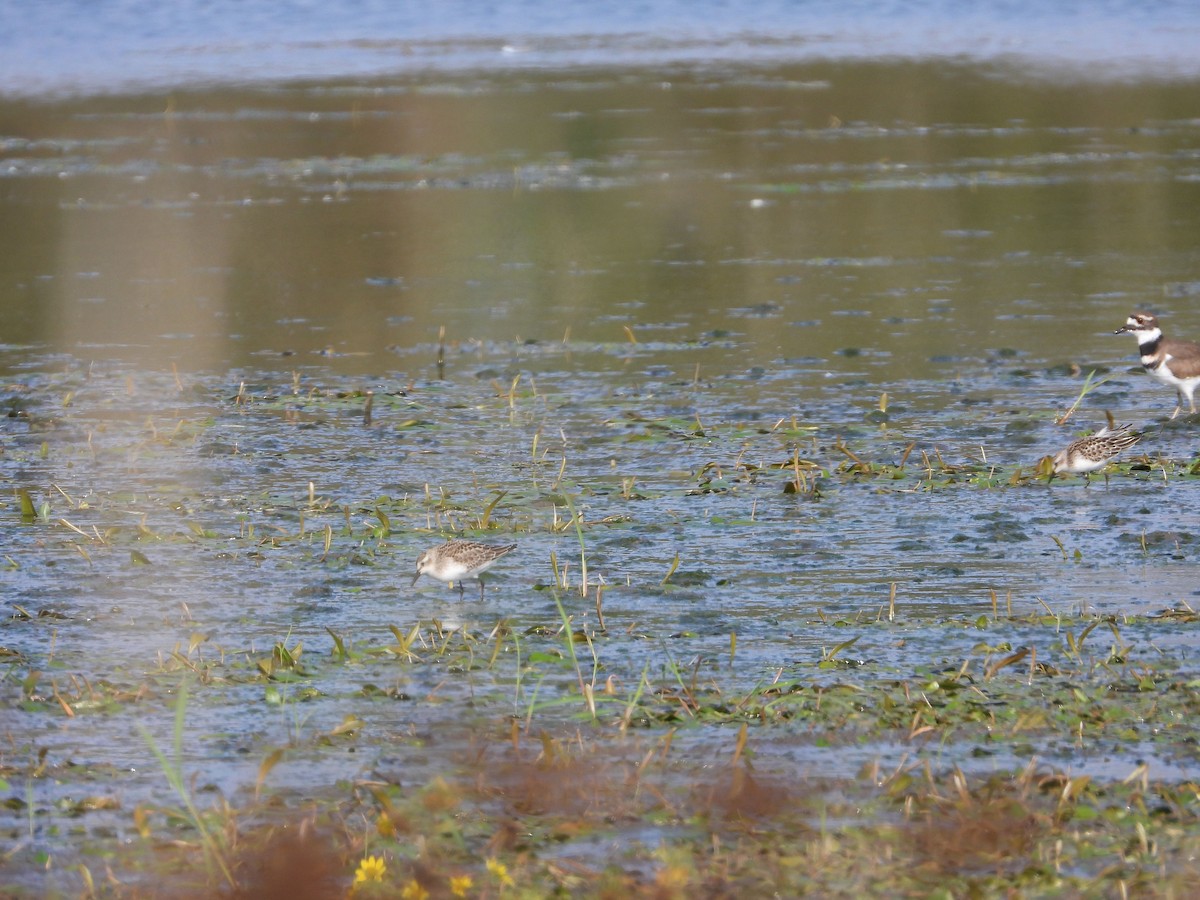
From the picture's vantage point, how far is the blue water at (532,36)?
31.7m

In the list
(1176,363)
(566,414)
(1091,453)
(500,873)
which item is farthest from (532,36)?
(500,873)

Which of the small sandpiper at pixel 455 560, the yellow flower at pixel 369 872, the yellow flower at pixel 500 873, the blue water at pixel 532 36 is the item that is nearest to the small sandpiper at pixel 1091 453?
the small sandpiper at pixel 455 560

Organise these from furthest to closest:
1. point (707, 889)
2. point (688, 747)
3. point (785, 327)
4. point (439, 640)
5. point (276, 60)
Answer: point (276, 60) < point (785, 327) < point (439, 640) < point (688, 747) < point (707, 889)

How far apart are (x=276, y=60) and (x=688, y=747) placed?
2935 cm

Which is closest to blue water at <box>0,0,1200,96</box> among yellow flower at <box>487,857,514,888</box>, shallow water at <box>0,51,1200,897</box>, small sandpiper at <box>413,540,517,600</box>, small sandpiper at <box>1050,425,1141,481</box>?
shallow water at <box>0,51,1200,897</box>

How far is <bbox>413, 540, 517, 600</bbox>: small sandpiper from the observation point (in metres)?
7.42

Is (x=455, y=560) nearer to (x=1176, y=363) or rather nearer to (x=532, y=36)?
(x=1176, y=363)

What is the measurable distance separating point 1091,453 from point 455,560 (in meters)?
3.29

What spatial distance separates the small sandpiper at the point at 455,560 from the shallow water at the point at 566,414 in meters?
0.16

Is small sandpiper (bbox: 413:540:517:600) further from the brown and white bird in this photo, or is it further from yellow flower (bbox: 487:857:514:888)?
the brown and white bird

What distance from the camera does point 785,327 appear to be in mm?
13391

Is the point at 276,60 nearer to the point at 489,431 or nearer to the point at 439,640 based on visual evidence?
the point at 489,431

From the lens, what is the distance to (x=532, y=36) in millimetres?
37156

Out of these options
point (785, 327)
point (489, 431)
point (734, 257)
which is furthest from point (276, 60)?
point (489, 431)
